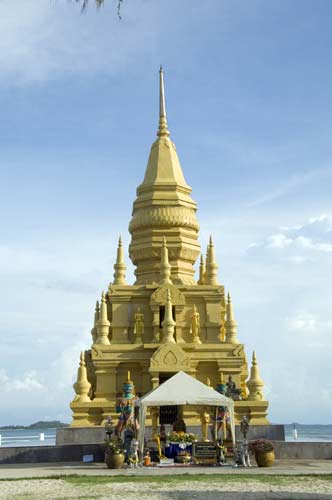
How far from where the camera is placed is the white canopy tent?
74.7ft

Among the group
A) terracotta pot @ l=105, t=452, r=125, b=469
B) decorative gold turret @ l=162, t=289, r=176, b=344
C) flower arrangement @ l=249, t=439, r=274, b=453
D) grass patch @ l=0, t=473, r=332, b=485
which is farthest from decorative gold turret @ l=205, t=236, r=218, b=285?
grass patch @ l=0, t=473, r=332, b=485

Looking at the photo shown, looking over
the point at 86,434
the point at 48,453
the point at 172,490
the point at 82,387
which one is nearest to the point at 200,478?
the point at 172,490

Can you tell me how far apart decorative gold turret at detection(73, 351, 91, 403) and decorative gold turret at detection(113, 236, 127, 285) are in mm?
A: 4784

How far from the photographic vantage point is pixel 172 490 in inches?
622

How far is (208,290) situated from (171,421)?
22.0ft

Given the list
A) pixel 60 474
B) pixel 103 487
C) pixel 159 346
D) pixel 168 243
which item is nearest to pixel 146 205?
pixel 168 243

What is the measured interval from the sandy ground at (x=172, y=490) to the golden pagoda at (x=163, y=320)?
11.7 meters

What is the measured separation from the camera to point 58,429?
95.3 ft

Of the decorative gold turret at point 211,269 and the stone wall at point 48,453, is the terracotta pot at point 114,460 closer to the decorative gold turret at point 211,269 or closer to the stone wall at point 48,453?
the stone wall at point 48,453

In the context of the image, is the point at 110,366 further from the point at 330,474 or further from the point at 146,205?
the point at 330,474

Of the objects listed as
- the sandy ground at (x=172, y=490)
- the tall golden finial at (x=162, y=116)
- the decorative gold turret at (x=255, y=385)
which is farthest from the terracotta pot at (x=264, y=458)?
the tall golden finial at (x=162, y=116)

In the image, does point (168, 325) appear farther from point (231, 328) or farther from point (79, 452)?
point (79, 452)

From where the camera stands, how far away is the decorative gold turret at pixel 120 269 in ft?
116

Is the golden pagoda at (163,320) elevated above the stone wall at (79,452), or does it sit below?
above
